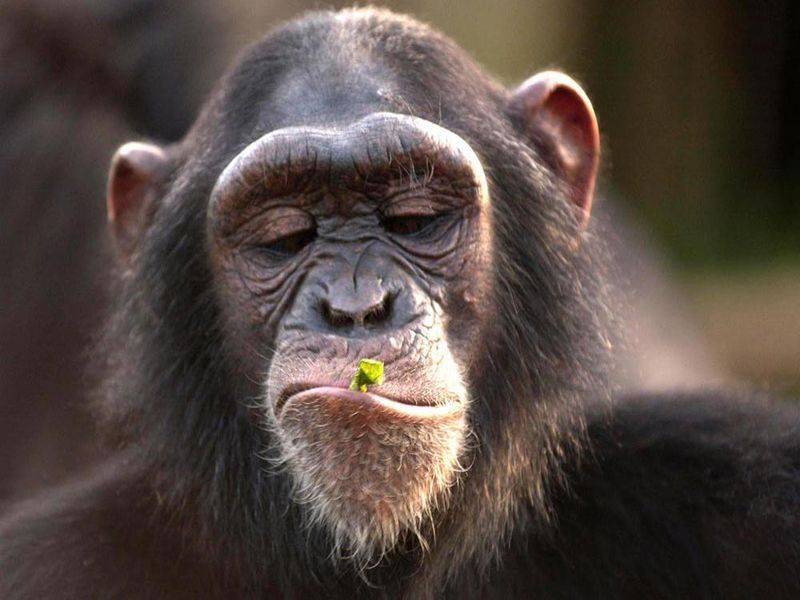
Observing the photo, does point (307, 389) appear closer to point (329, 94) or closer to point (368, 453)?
point (368, 453)

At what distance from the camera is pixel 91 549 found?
446 centimetres

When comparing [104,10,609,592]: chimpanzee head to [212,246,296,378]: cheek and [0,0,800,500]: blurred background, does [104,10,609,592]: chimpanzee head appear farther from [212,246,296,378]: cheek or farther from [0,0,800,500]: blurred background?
[0,0,800,500]: blurred background

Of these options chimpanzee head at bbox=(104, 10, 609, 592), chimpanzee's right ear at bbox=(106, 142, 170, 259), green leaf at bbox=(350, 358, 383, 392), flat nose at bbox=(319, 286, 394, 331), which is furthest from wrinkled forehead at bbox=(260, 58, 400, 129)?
green leaf at bbox=(350, 358, 383, 392)

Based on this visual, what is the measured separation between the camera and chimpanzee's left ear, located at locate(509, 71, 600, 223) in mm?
4785

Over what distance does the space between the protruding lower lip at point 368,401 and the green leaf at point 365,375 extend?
0.7 inches

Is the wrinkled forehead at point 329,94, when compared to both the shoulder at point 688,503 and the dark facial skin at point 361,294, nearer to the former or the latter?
the dark facial skin at point 361,294

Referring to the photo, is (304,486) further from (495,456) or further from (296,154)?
(296,154)

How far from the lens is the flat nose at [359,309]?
151 inches

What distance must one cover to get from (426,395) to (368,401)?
0.20 m

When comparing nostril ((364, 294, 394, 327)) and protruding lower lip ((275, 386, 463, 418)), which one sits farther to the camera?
nostril ((364, 294, 394, 327))

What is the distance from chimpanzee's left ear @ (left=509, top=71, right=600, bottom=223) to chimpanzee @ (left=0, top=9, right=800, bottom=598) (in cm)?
1

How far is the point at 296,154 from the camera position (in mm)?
4098

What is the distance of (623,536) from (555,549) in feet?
0.69

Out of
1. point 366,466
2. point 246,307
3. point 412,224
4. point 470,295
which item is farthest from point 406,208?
point 366,466
